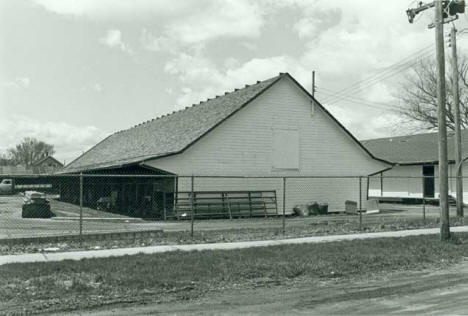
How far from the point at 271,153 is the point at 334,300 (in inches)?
752

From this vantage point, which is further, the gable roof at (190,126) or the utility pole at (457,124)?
the gable roof at (190,126)

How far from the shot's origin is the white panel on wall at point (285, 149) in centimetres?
2714

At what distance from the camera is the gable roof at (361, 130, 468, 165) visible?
3634cm

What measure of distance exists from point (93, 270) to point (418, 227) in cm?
1282

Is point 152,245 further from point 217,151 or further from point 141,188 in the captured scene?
point 141,188

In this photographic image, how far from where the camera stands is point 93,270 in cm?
1008

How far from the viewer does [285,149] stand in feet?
89.8

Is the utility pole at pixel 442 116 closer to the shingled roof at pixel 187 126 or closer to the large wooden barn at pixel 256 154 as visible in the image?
the large wooden barn at pixel 256 154

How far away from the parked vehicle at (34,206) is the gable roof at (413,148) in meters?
24.5

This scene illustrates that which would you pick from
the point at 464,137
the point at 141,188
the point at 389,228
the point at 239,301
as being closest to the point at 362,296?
the point at 239,301

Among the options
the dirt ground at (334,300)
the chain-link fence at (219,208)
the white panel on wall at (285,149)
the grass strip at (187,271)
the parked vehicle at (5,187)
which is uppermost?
the white panel on wall at (285,149)

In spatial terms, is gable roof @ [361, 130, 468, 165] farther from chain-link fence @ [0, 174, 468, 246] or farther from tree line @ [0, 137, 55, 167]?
tree line @ [0, 137, 55, 167]

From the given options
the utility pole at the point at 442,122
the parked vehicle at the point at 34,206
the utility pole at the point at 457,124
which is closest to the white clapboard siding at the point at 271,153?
the parked vehicle at the point at 34,206

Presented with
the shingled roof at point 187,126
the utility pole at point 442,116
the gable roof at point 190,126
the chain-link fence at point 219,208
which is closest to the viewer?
the utility pole at point 442,116
